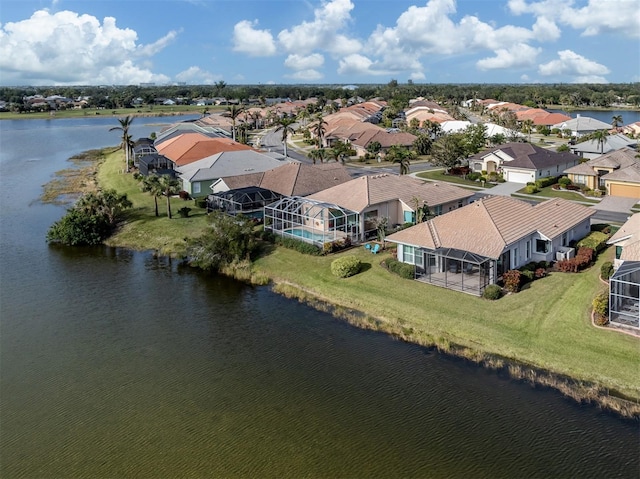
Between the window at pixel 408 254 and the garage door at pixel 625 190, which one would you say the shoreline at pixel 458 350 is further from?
the garage door at pixel 625 190

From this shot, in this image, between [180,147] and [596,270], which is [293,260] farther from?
[180,147]

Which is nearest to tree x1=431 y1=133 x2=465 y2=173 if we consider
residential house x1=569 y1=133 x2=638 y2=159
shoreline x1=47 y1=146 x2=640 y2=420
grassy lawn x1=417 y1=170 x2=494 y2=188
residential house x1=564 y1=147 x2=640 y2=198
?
grassy lawn x1=417 y1=170 x2=494 y2=188

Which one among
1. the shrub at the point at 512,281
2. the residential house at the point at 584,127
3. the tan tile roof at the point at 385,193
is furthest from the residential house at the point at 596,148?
the shrub at the point at 512,281

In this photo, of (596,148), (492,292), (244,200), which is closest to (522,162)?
(596,148)

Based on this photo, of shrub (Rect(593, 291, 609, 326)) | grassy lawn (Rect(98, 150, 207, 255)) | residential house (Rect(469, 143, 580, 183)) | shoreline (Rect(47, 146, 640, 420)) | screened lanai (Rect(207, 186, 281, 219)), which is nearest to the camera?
shoreline (Rect(47, 146, 640, 420))

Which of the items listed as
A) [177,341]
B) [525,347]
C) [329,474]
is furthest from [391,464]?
[177,341]

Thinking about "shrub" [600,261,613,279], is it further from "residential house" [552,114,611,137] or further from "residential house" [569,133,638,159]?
"residential house" [552,114,611,137]

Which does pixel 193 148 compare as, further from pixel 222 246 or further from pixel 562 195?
pixel 562 195
